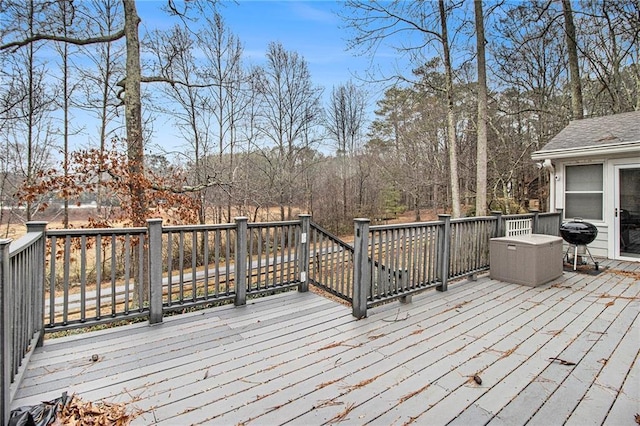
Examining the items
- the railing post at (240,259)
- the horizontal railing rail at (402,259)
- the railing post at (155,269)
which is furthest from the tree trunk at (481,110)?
the railing post at (155,269)

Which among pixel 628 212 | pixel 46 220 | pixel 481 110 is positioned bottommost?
pixel 46 220

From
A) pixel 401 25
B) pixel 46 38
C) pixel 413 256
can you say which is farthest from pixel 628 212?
pixel 46 38

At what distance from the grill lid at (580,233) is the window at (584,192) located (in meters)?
1.42

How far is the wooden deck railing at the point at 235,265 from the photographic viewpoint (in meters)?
2.29

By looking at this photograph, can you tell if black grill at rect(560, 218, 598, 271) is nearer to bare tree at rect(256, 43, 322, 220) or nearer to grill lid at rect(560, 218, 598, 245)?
grill lid at rect(560, 218, 598, 245)

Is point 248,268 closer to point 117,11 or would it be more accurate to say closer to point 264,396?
point 264,396

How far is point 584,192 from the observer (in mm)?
6664

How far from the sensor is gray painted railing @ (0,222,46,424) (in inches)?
62.3

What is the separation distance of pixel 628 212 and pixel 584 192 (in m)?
0.78

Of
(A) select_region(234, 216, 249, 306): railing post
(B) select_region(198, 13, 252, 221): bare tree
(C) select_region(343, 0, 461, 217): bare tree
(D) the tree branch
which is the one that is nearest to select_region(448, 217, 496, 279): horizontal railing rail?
(A) select_region(234, 216, 249, 306): railing post

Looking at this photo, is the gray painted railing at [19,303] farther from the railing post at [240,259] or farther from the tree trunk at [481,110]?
the tree trunk at [481,110]

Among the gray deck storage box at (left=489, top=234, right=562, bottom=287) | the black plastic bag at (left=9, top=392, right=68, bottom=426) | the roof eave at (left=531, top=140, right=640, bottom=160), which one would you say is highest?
the roof eave at (left=531, top=140, right=640, bottom=160)

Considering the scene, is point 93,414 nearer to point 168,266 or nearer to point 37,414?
point 37,414

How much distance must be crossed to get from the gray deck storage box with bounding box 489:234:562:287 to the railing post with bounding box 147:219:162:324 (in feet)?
14.9
